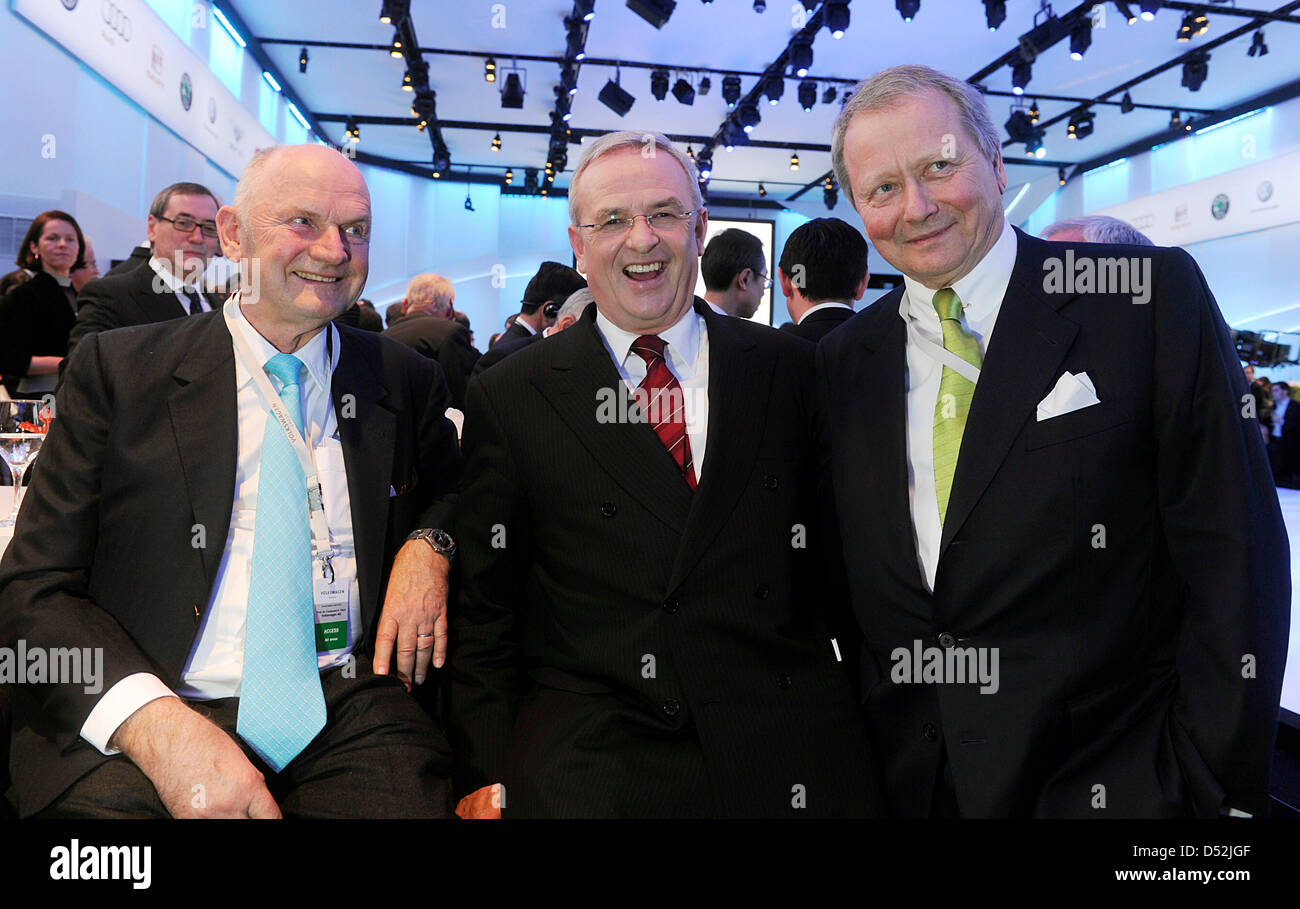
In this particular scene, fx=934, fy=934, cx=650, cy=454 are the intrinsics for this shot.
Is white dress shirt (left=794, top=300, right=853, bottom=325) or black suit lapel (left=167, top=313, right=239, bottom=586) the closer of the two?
black suit lapel (left=167, top=313, right=239, bottom=586)

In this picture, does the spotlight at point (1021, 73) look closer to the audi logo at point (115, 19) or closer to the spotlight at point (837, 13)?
the spotlight at point (837, 13)

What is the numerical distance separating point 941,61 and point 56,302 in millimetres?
9144

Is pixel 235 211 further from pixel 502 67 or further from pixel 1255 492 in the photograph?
pixel 502 67

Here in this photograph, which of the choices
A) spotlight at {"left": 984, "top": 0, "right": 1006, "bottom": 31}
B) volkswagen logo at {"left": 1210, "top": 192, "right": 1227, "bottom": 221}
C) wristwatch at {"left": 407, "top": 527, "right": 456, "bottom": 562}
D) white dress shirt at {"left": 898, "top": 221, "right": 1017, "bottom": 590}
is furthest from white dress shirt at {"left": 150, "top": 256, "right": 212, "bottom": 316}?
volkswagen logo at {"left": 1210, "top": 192, "right": 1227, "bottom": 221}

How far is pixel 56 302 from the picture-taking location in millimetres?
4715

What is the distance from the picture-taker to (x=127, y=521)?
171 centimetres

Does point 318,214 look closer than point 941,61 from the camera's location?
Yes

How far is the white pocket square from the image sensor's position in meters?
1.58

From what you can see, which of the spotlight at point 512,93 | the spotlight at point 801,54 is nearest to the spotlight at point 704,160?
the spotlight at point 512,93

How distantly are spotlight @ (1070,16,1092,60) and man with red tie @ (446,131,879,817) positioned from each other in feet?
26.8

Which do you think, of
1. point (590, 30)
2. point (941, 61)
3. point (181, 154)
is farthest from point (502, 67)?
point (941, 61)

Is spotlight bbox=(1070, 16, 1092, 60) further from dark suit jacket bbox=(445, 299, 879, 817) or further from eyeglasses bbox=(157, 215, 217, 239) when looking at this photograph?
dark suit jacket bbox=(445, 299, 879, 817)

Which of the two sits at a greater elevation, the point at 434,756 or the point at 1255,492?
the point at 1255,492

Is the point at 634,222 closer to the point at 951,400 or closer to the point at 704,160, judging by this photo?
the point at 951,400
